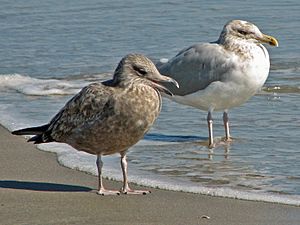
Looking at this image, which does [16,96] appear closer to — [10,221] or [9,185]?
[9,185]

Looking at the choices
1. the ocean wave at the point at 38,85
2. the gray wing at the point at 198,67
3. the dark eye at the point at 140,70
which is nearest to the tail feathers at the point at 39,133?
the dark eye at the point at 140,70

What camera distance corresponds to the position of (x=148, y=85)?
696cm

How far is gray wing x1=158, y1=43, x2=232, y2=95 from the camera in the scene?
9539mm

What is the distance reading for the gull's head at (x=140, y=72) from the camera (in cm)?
695

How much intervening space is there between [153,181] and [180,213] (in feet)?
3.32

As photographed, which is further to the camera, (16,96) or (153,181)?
(16,96)

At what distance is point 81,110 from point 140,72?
1.71ft

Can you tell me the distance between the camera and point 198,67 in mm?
9672

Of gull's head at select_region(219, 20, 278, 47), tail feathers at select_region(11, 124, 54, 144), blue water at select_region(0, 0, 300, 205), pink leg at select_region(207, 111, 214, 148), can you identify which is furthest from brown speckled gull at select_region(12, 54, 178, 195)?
gull's head at select_region(219, 20, 278, 47)

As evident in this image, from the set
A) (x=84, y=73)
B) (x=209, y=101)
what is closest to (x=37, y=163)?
(x=209, y=101)

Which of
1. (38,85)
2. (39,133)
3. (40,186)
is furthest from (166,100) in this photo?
(40,186)

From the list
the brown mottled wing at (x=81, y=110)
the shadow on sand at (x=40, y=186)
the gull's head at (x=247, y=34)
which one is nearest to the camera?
the brown mottled wing at (x=81, y=110)

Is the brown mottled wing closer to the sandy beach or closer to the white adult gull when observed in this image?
the sandy beach

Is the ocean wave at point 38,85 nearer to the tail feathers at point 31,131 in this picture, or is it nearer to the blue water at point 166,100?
the blue water at point 166,100
